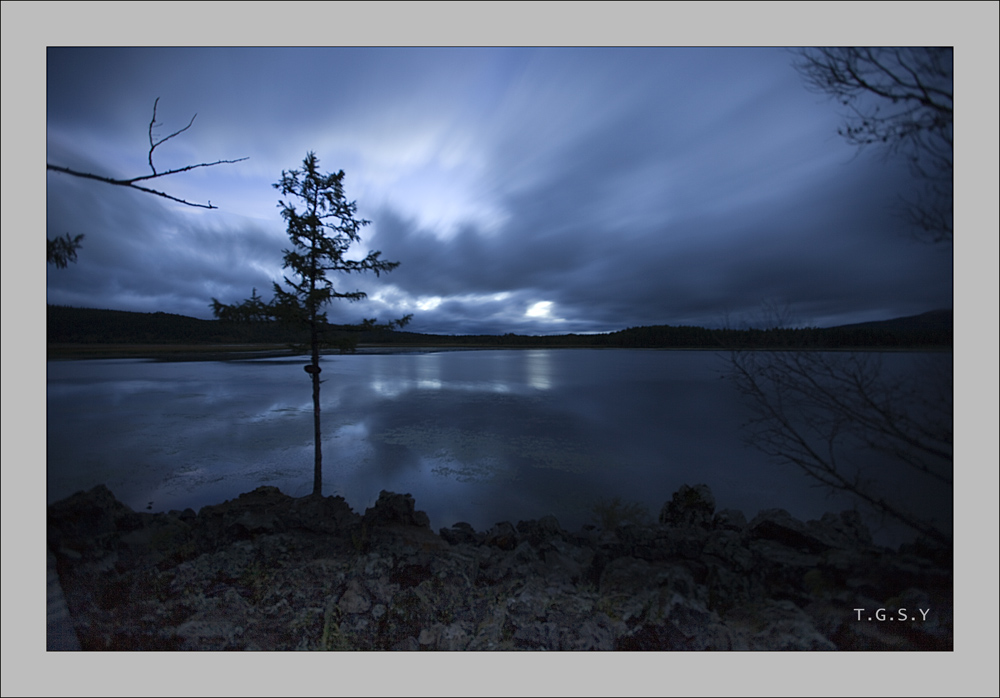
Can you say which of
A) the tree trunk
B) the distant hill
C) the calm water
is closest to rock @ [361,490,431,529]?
the calm water

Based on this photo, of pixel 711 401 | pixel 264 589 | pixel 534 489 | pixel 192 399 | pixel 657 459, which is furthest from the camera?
pixel 711 401

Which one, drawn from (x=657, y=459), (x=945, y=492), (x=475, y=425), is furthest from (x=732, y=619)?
(x=475, y=425)

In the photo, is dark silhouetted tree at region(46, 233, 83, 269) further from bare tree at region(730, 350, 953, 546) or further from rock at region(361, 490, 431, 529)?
bare tree at region(730, 350, 953, 546)

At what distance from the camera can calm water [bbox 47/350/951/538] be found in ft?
15.0

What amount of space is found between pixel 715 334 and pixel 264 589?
20.6 ft

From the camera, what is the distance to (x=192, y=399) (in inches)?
273

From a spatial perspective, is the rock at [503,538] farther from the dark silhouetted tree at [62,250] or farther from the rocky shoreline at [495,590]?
the dark silhouetted tree at [62,250]

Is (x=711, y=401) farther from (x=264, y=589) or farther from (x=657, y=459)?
(x=264, y=589)

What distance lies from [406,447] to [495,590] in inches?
152

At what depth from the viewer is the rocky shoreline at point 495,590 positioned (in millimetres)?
2637

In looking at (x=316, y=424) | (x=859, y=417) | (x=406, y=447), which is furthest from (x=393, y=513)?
(x=859, y=417)

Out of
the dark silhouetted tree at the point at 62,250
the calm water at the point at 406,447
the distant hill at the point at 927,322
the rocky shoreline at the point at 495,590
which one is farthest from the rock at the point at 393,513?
the distant hill at the point at 927,322

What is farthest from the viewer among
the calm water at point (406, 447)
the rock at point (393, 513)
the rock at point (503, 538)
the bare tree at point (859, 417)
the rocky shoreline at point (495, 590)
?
the calm water at point (406, 447)

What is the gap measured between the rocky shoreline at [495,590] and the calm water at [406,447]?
0.83m
